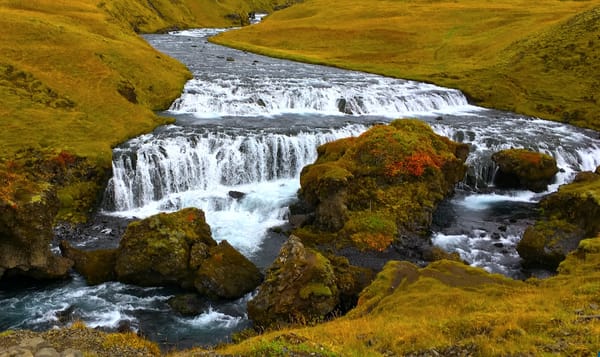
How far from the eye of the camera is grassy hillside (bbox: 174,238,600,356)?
40.3 ft

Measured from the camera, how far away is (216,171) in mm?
40906

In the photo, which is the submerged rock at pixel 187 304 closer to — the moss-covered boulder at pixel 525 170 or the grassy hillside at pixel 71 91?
the grassy hillside at pixel 71 91

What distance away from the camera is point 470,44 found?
96188mm

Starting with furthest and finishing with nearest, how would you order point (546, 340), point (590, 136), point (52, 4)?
point (52, 4) → point (590, 136) → point (546, 340)

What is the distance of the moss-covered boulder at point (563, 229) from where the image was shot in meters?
28.3

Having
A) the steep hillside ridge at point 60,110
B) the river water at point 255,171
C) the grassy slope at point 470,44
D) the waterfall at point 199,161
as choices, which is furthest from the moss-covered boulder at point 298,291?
the grassy slope at point 470,44

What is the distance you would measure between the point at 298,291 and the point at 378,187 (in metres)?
14.0

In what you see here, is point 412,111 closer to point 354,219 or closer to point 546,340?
point 354,219

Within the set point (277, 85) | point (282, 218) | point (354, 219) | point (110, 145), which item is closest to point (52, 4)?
point (277, 85)

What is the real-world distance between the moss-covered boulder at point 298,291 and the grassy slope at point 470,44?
5107cm

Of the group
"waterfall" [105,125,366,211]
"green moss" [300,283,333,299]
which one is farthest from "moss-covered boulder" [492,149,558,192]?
"green moss" [300,283,333,299]

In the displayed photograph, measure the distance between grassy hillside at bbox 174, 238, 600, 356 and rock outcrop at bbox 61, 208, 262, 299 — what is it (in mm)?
8747

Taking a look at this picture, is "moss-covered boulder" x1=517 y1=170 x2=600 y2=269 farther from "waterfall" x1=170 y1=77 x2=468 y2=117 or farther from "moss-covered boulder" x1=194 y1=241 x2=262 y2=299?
"waterfall" x1=170 y1=77 x2=468 y2=117

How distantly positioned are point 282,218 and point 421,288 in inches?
698
